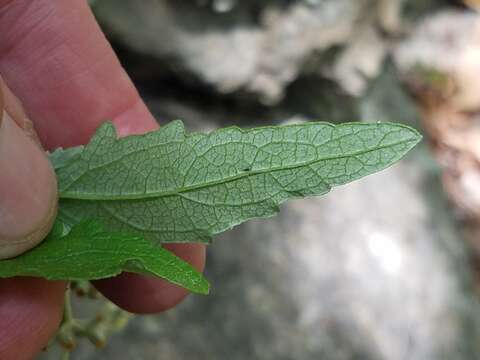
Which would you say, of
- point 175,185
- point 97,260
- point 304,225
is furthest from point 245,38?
point 97,260

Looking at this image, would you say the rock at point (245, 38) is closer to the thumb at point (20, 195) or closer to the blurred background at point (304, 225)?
the blurred background at point (304, 225)

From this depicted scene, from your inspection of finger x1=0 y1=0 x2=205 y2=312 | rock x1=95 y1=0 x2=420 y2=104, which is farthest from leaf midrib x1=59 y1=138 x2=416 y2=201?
rock x1=95 y1=0 x2=420 y2=104

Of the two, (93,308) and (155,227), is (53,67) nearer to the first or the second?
(155,227)

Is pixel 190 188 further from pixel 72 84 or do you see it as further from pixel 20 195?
pixel 72 84

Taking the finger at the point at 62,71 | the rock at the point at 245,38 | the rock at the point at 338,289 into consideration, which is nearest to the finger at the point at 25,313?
the finger at the point at 62,71

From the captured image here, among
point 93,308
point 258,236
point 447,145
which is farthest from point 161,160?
point 447,145

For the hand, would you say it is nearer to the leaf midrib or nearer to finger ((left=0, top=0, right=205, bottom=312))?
finger ((left=0, top=0, right=205, bottom=312))
